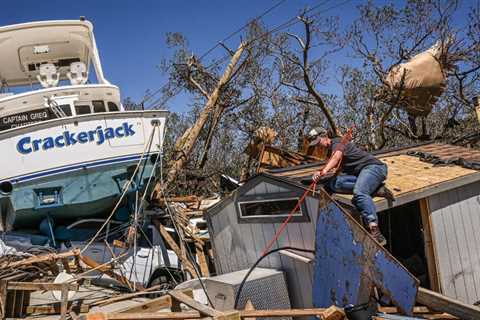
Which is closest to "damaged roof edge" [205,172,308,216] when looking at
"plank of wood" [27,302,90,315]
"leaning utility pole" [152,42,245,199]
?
"plank of wood" [27,302,90,315]

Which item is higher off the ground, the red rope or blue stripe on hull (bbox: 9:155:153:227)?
blue stripe on hull (bbox: 9:155:153:227)

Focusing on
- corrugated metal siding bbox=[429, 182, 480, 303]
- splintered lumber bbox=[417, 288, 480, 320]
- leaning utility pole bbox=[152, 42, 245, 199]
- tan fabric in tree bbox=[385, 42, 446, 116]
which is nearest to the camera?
splintered lumber bbox=[417, 288, 480, 320]

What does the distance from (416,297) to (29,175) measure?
27.1ft

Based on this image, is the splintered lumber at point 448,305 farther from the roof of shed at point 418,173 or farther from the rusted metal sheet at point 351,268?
the roof of shed at point 418,173

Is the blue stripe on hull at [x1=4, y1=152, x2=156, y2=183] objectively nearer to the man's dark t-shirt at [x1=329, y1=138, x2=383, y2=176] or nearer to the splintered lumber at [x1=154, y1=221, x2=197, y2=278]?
the splintered lumber at [x1=154, y1=221, x2=197, y2=278]

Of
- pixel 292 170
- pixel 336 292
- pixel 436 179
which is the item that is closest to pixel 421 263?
pixel 436 179

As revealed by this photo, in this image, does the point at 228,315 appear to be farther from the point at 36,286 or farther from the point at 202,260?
the point at 202,260

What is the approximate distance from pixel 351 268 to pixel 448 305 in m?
1.08

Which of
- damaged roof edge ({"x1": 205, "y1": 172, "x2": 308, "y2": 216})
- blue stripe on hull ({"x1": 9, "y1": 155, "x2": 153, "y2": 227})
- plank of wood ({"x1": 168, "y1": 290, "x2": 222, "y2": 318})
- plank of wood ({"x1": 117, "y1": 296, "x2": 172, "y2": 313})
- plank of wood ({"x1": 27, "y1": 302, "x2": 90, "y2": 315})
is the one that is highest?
Answer: blue stripe on hull ({"x1": 9, "y1": 155, "x2": 153, "y2": 227})

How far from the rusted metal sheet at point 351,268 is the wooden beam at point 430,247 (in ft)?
6.66

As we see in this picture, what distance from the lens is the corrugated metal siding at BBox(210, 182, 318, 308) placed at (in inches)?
261

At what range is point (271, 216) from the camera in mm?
7301

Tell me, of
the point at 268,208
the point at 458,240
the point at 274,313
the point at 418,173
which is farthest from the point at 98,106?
the point at 274,313

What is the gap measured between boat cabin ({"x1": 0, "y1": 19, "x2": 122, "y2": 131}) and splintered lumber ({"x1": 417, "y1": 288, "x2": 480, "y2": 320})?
8.63 m
